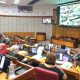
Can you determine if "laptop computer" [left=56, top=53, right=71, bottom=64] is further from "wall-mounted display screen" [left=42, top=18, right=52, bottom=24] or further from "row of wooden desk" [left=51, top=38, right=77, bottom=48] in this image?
"wall-mounted display screen" [left=42, top=18, right=52, bottom=24]

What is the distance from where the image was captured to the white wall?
1555cm

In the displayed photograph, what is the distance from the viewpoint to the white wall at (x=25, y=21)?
1555cm

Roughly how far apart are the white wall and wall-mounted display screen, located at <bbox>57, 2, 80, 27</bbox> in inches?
80.9

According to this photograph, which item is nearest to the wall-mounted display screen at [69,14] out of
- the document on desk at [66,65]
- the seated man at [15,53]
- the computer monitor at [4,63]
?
the seated man at [15,53]

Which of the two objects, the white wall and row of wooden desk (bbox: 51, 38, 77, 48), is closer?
row of wooden desk (bbox: 51, 38, 77, 48)

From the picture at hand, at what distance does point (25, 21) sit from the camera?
16.2 metres

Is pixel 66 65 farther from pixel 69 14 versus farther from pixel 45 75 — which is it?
pixel 69 14

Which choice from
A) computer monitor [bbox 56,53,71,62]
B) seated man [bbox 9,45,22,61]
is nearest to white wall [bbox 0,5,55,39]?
seated man [bbox 9,45,22,61]

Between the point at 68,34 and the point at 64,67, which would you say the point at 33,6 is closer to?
the point at 68,34

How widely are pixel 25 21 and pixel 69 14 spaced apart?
14.7 feet

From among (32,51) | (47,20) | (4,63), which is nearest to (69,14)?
(47,20)

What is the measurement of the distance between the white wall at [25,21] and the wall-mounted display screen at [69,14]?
2056mm

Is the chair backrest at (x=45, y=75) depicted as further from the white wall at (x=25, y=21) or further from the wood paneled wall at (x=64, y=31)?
the white wall at (x=25, y=21)

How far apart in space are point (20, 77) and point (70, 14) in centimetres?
1192
